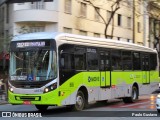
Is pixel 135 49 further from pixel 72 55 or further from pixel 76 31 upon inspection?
pixel 76 31

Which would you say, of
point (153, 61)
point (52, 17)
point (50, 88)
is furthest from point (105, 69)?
point (52, 17)

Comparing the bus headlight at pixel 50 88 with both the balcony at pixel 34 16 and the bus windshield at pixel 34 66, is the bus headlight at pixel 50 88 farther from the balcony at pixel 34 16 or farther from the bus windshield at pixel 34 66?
the balcony at pixel 34 16

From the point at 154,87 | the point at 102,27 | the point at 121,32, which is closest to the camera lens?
the point at 154,87

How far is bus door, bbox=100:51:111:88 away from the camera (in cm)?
2036

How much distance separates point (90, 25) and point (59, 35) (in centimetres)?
2993

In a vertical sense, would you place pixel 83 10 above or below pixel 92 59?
above

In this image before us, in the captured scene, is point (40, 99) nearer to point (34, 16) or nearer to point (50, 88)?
point (50, 88)

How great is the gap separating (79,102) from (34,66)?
8.95ft

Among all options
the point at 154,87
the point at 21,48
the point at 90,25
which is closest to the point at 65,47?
the point at 21,48

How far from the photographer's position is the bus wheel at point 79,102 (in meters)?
18.2

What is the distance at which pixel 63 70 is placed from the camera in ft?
56.7

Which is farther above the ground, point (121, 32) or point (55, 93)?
point (121, 32)

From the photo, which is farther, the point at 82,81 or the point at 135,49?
the point at 135,49

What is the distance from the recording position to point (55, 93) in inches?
658
